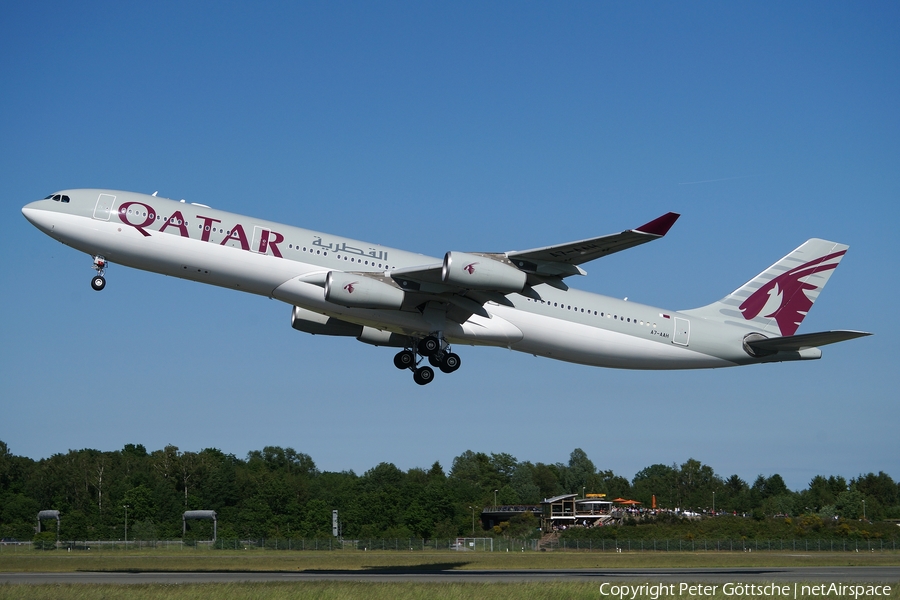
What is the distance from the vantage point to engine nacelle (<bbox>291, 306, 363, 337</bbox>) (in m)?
39.9

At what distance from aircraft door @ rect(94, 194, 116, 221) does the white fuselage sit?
0.04m

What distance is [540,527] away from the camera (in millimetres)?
74625

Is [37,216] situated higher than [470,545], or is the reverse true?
[37,216]

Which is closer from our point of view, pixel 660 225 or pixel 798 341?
pixel 660 225

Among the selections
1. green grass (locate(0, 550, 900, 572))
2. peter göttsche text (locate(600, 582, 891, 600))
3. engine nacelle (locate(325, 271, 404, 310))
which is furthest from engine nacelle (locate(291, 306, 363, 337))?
peter göttsche text (locate(600, 582, 891, 600))

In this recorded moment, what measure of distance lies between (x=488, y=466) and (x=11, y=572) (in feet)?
353

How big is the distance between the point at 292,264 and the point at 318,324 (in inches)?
209

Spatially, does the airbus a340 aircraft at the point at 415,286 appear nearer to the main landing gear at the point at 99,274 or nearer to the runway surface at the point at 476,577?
the main landing gear at the point at 99,274

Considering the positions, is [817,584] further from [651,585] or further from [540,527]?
[540,527]

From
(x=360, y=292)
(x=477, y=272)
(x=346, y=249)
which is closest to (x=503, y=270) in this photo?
(x=477, y=272)

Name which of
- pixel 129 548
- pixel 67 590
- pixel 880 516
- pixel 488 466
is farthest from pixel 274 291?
pixel 488 466

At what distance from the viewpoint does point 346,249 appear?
36.7 meters

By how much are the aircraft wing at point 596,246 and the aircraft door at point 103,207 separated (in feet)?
48.2

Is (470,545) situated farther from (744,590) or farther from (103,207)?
(103,207)
